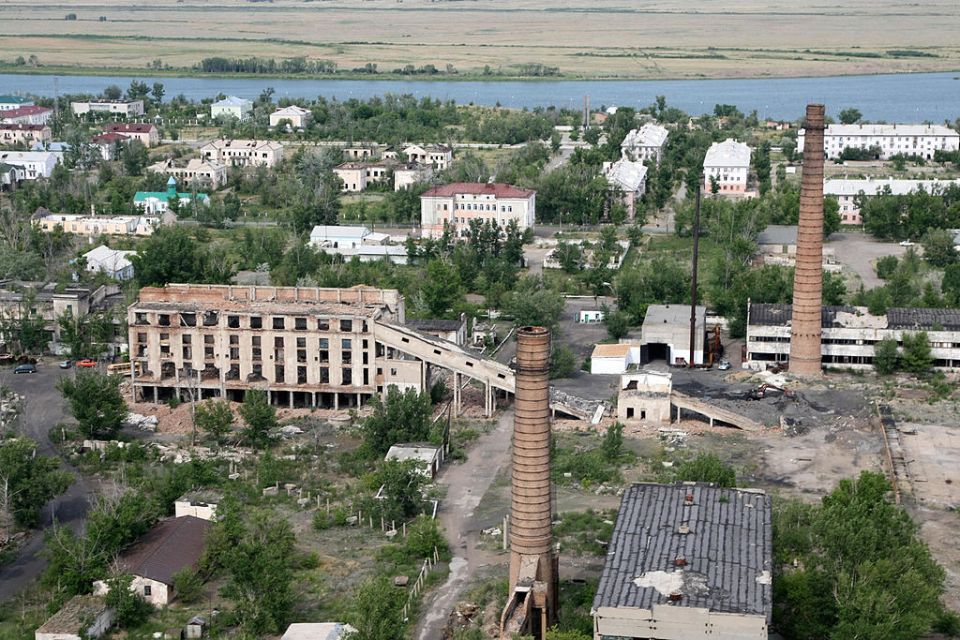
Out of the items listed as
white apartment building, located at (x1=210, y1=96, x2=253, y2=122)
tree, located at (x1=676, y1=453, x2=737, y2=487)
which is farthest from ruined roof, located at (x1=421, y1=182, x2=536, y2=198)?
white apartment building, located at (x1=210, y1=96, x2=253, y2=122)

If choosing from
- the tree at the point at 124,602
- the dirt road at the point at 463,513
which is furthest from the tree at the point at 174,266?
the tree at the point at 124,602

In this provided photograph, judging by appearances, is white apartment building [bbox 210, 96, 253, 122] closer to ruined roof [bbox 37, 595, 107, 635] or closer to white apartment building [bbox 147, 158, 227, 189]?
white apartment building [bbox 147, 158, 227, 189]

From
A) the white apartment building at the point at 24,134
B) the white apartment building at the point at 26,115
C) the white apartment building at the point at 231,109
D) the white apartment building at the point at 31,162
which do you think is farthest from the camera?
the white apartment building at the point at 231,109

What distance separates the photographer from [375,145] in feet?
279

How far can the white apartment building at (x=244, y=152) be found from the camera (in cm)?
8012

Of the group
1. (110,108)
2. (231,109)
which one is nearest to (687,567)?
(231,109)

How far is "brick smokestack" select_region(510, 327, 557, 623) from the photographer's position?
25141mm

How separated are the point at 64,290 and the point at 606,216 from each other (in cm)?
2753

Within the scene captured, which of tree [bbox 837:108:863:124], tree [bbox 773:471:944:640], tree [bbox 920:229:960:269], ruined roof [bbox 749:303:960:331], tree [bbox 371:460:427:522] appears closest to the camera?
tree [bbox 773:471:944:640]

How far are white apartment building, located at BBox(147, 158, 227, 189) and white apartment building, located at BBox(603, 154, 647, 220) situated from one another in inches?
770

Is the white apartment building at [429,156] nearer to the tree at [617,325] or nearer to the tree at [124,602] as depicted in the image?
the tree at [617,325]

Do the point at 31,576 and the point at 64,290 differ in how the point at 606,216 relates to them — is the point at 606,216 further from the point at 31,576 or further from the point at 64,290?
the point at 31,576

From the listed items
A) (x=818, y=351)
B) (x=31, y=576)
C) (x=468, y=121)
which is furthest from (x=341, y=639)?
(x=468, y=121)

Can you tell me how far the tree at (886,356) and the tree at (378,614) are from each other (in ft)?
69.6
